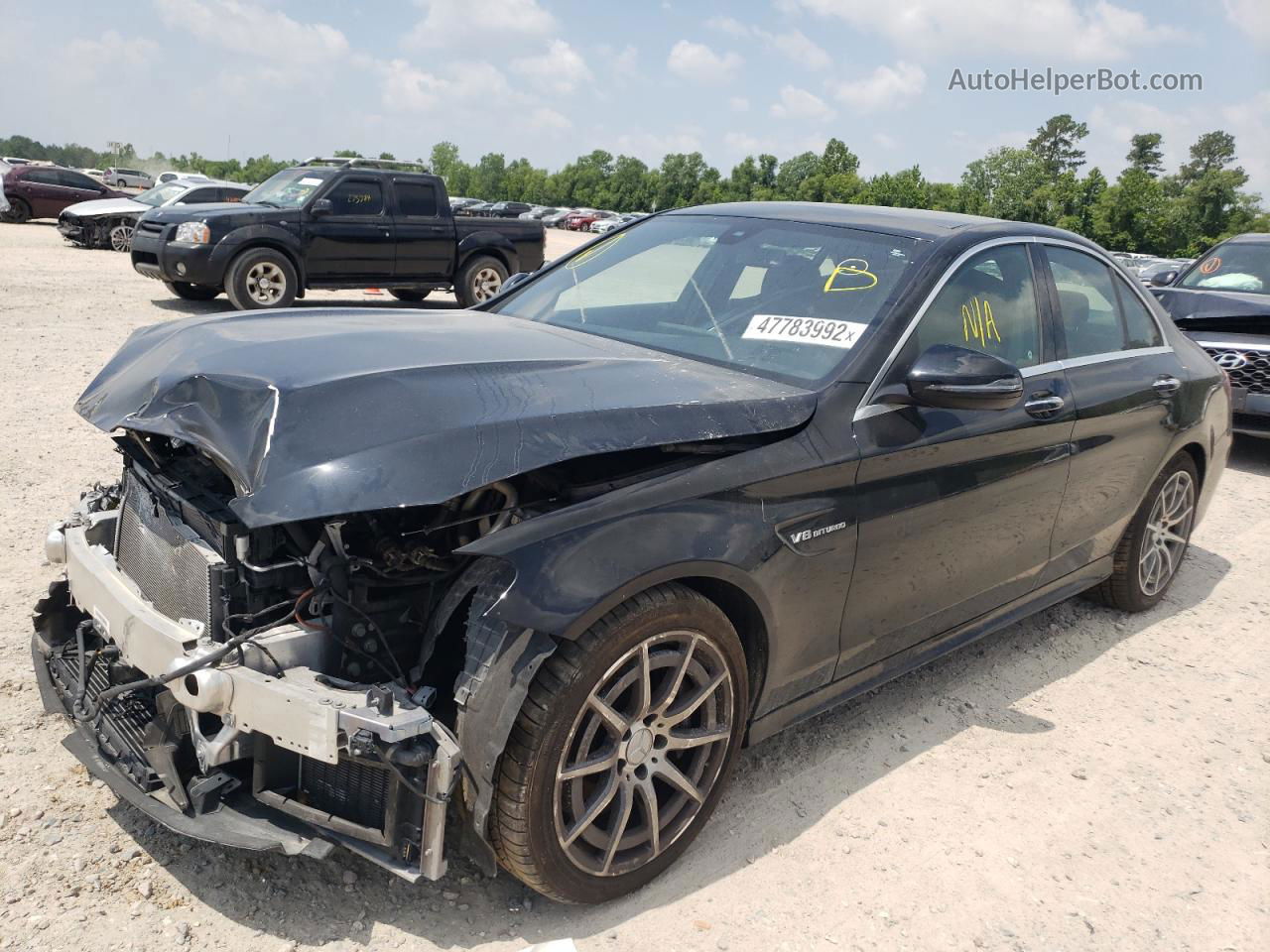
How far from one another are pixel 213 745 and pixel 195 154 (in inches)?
5882

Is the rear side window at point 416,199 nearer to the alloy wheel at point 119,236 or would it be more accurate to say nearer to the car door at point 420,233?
the car door at point 420,233

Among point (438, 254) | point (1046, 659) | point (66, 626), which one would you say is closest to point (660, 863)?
point (66, 626)

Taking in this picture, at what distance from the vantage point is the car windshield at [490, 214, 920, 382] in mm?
3340

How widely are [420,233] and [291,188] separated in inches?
66.1

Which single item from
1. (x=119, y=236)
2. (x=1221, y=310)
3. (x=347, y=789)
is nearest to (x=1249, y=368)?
(x=1221, y=310)

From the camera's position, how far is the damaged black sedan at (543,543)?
2.42 meters

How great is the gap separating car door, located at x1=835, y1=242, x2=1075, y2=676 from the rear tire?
40.4 inches

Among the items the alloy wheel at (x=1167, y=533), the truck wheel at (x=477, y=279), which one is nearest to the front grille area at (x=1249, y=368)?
the alloy wheel at (x=1167, y=533)

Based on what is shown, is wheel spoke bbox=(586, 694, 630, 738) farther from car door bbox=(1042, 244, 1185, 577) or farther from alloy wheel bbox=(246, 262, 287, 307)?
alloy wheel bbox=(246, 262, 287, 307)

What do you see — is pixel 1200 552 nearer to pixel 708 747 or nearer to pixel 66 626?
pixel 708 747

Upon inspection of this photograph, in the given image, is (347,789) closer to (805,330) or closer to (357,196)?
(805,330)

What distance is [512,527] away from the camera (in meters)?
2.43

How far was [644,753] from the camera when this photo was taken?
274 cm

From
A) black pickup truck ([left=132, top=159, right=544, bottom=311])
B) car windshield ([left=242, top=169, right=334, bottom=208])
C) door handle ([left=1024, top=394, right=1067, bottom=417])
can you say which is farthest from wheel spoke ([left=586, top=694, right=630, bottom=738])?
car windshield ([left=242, top=169, right=334, bottom=208])
